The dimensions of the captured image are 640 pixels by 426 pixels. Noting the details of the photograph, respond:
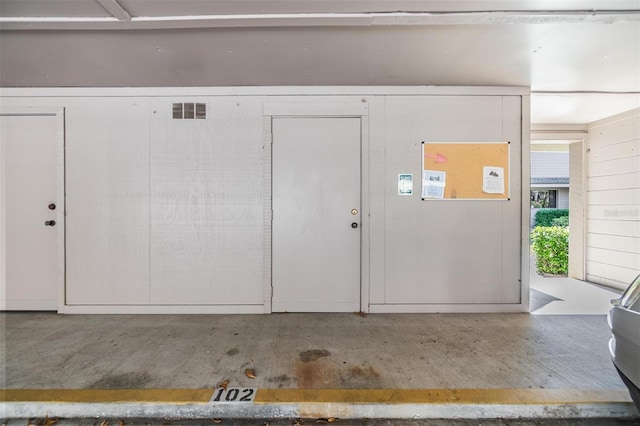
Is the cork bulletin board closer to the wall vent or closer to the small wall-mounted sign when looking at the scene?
the small wall-mounted sign

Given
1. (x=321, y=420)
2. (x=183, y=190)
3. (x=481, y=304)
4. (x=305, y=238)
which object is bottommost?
(x=321, y=420)

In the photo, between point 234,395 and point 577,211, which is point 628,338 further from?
point 577,211

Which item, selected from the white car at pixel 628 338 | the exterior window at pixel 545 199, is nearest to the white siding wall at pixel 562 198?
the exterior window at pixel 545 199

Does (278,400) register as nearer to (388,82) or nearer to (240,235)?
(240,235)

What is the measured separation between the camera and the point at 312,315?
3.33 m

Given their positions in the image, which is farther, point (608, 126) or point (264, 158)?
point (608, 126)

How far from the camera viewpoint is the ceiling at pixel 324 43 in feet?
6.84

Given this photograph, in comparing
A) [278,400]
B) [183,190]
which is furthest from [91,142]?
[278,400]

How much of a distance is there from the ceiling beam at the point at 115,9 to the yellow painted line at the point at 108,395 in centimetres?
285

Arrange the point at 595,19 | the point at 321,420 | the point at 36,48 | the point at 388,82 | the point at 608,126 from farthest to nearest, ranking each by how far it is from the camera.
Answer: the point at 608,126 < the point at 388,82 < the point at 36,48 < the point at 595,19 < the point at 321,420

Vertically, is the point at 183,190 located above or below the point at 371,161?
below

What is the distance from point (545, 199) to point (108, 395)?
673 inches

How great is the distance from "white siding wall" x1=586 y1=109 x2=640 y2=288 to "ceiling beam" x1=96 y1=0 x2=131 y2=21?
665 cm

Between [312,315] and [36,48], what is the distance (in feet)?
12.9
